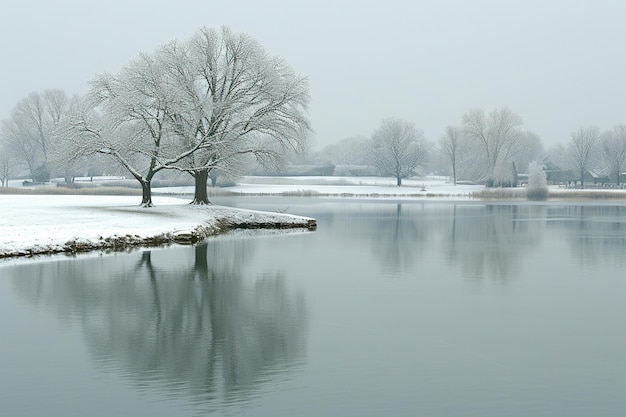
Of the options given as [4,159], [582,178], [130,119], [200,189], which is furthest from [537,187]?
[4,159]

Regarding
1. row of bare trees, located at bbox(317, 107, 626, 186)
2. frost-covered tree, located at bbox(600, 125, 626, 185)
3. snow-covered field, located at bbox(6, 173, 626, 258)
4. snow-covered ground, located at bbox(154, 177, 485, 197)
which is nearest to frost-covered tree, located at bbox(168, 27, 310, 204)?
snow-covered field, located at bbox(6, 173, 626, 258)

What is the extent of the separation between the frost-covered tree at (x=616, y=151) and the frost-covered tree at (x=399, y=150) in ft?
129

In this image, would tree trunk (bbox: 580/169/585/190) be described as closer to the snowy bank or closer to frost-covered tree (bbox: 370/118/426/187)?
frost-covered tree (bbox: 370/118/426/187)

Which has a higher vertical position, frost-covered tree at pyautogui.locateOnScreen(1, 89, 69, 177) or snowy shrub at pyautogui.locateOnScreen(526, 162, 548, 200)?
frost-covered tree at pyautogui.locateOnScreen(1, 89, 69, 177)

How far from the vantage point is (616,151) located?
13588cm

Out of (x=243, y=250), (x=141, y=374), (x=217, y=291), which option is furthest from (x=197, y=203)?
(x=141, y=374)

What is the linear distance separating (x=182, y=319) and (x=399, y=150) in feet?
362

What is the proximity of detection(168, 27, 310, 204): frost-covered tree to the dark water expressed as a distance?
57.0 feet

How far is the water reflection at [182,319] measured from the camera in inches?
459

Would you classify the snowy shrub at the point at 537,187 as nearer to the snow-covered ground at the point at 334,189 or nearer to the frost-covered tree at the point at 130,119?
the snow-covered ground at the point at 334,189

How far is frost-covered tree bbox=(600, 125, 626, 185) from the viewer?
13438 cm

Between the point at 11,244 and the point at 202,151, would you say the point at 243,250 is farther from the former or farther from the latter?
the point at 202,151

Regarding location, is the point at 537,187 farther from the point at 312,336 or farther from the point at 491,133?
the point at 312,336

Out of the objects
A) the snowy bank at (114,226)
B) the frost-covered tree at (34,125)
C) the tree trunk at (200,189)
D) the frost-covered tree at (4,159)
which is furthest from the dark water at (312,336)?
the frost-covered tree at (4,159)
